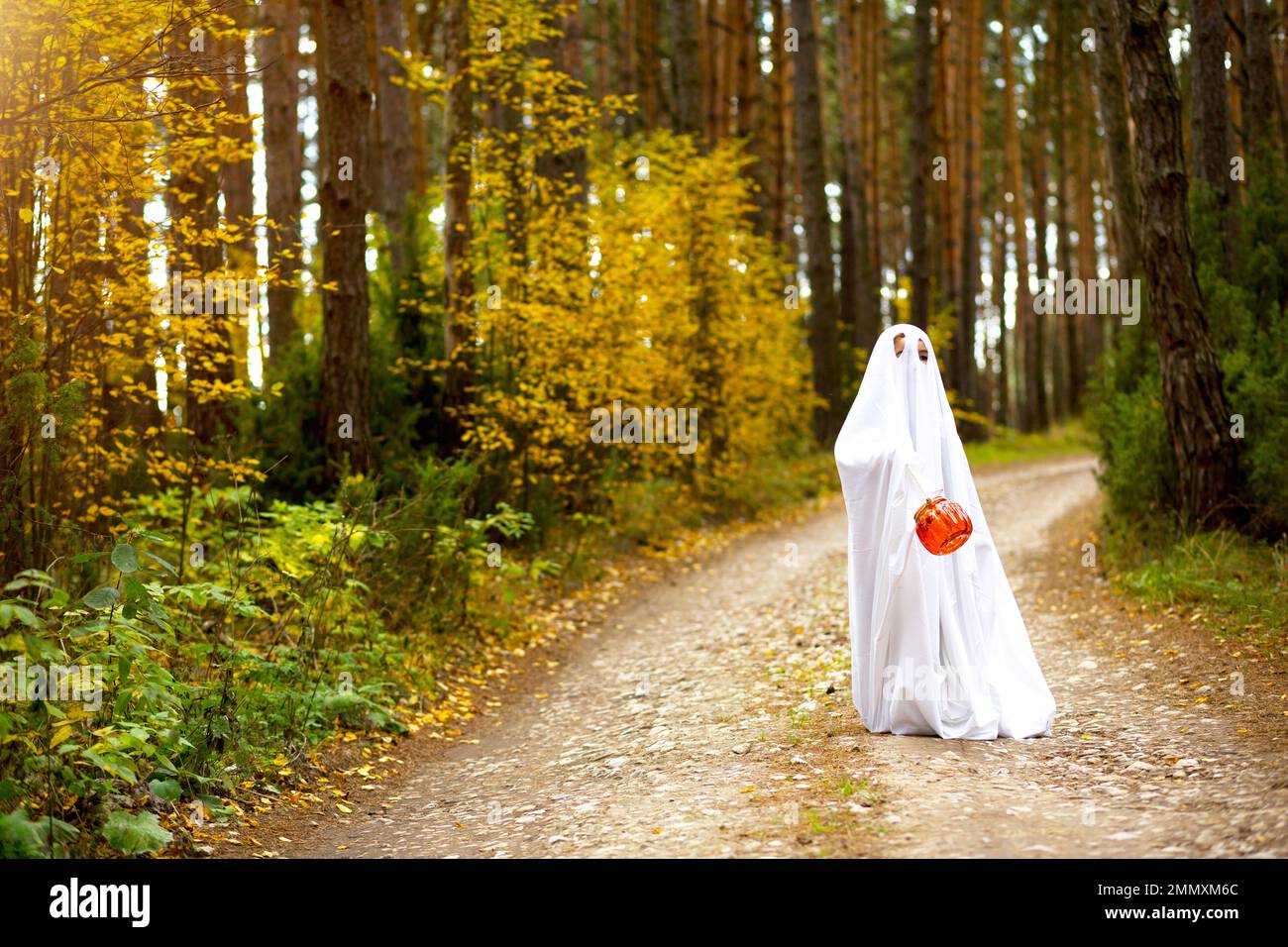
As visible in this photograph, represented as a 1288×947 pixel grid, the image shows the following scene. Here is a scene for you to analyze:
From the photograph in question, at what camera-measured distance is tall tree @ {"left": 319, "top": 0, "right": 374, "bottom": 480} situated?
10219 millimetres

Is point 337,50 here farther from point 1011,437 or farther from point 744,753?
point 1011,437

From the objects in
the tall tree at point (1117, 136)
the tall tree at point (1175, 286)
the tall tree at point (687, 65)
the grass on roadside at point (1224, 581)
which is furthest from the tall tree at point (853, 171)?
the grass on roadside at point (1224, 581)

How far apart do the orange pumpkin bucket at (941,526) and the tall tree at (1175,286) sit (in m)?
5.03

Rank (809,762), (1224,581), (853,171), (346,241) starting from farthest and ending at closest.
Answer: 1. (853,171)
2. (346,241)
3. (1224,581)
4. (809,762)

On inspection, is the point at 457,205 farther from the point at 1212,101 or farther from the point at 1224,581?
the point at 1212,101

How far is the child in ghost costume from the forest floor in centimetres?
20

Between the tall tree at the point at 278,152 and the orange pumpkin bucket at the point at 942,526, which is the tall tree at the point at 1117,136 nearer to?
the orange pumpkin bucket at the point at 942,526

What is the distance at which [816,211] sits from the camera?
20.2m

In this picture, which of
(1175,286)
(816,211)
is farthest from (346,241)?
(816,211)

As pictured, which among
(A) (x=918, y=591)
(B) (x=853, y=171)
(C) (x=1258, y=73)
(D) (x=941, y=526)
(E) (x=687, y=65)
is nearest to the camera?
(D) (x=941, y=526)

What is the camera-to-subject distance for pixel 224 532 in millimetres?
8141

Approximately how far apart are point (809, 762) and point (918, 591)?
3.55ft

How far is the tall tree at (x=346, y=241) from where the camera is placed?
10.2m
